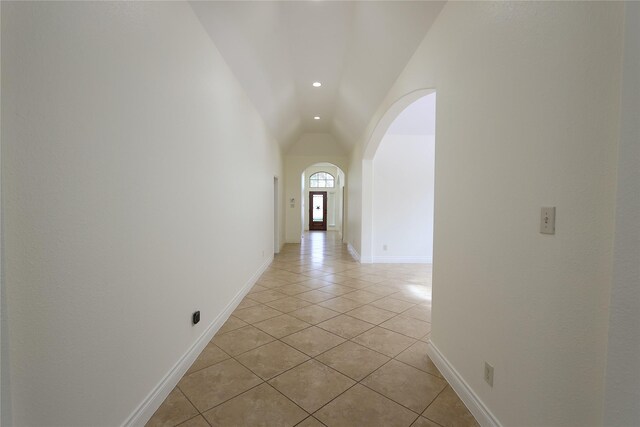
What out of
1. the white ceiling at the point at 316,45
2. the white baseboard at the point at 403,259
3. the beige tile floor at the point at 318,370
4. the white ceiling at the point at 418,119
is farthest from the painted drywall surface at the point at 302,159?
the beige tile floor at the point at 318,370

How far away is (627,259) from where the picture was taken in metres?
0.82

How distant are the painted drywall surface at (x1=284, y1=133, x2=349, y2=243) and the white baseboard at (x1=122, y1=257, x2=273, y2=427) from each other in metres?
6.05

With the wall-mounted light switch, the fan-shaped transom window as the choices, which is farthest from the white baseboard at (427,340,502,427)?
the fan-shaped transom window

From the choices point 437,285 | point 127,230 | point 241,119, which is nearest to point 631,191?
point 437,285

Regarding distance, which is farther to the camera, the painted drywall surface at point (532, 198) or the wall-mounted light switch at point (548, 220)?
the wall-mounted light switch at point (548, 220)

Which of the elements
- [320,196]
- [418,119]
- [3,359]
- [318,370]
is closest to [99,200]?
[3,359]

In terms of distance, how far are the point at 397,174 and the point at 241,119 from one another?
4.00m

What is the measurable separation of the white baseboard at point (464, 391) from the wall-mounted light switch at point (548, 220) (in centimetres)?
107

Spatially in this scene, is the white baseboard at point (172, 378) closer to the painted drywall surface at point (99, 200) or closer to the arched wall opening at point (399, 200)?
the painted drywall surface at point (99, 200)

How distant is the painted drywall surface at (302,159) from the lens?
873cm

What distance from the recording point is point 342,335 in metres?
2.76

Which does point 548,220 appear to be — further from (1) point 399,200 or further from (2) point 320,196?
(2) point 320,196

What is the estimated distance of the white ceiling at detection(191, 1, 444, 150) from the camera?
2.42 meters

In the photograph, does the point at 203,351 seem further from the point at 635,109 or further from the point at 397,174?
the point at 397,174
